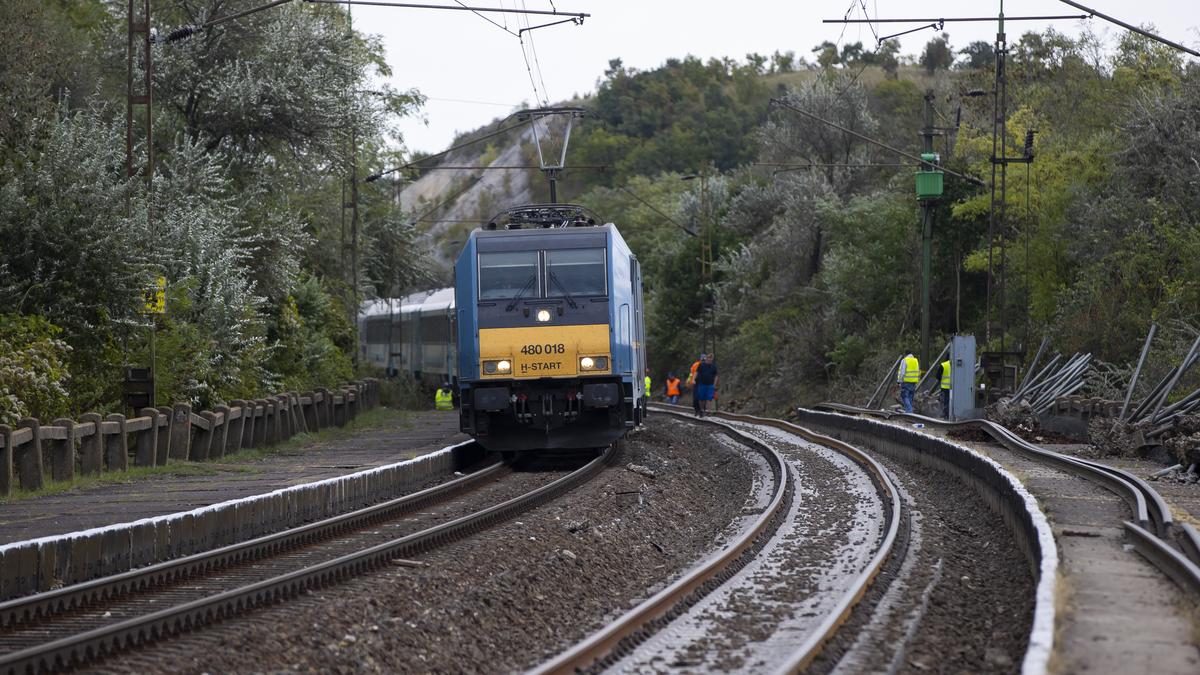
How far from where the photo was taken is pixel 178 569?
36.3 ft

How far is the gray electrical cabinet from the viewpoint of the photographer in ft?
98.3

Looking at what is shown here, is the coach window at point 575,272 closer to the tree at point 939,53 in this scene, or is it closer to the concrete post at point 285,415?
the concrete post at point 285,415

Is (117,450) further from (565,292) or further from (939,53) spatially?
(939,53)

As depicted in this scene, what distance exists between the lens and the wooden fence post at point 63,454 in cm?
1739

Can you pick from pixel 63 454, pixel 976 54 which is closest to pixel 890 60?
pixel 976 54

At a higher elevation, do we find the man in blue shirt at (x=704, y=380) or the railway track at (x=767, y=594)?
the man in blue shirt at (x=704, y=380)

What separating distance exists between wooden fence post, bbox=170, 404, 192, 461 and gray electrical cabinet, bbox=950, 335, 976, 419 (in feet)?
52.6

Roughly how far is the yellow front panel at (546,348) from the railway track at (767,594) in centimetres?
382

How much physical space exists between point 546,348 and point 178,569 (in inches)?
390

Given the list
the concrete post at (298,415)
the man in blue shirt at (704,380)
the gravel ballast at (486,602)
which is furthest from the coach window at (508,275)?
the man in blue shirt at (704,380)

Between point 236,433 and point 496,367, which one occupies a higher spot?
point 496,367

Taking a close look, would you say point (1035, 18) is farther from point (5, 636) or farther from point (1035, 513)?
point (5, 636)

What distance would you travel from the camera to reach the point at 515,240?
68.4 ft

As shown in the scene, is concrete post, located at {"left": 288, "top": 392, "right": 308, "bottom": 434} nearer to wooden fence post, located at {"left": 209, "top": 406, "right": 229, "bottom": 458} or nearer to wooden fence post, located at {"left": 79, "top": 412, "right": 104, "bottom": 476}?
wooden fence post, located at {"left": 209, "top": 406, "right": 229, "bottom": 458}
